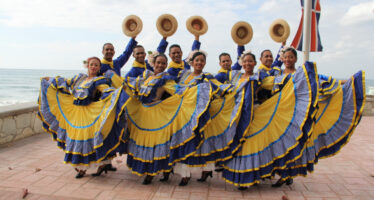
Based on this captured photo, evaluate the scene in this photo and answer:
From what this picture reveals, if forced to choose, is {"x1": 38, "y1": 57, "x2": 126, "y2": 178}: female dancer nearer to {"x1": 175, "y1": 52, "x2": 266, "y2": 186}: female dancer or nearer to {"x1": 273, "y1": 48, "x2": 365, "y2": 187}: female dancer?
{"x1": 175, "y1": 52, "x2": 266, "y2": 186}: female dancer

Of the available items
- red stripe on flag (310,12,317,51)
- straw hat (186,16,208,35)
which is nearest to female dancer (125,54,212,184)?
straw hat (186,16,208,35)

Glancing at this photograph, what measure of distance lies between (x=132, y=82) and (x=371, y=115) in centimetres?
919

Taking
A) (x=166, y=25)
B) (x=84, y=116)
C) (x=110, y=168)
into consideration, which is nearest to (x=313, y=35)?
(x=166, y=25)

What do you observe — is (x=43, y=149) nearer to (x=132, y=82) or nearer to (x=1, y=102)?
(x=132, y=82)

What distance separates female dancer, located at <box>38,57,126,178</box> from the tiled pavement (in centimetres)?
33

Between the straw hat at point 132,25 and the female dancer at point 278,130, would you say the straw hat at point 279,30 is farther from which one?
the straw hat at point 132,25

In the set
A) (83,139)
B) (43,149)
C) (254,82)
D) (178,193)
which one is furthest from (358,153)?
(43,149)

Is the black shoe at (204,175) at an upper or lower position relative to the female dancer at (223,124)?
lower

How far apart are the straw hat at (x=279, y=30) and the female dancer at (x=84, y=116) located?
10.8ft

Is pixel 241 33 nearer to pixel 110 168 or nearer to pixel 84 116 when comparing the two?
pixel 84 116

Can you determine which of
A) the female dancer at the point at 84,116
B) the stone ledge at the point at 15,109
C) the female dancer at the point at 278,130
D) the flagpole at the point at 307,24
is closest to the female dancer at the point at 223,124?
the female dancer at the point at 278,130

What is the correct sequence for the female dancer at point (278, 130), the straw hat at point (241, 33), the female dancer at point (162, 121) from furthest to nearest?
the straw hat at point (241, 33)
the female dancer at point (162, 121)
the female dancer at point (278, 130)

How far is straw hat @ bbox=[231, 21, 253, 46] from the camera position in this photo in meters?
5.14

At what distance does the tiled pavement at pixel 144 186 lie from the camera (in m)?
3.36
